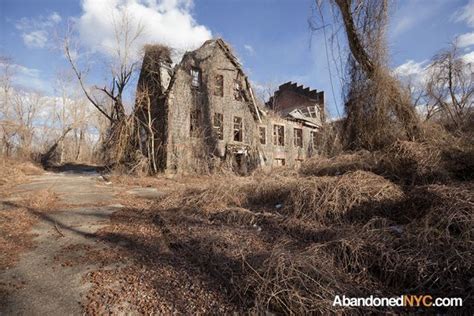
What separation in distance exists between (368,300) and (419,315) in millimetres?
453

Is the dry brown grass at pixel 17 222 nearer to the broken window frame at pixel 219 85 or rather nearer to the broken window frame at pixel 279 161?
the broken window frame at pixel 219 85

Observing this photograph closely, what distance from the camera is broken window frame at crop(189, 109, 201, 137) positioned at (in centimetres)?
1665

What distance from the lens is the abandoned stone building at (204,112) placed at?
1602 centimetres

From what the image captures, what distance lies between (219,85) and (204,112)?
2.31 metres

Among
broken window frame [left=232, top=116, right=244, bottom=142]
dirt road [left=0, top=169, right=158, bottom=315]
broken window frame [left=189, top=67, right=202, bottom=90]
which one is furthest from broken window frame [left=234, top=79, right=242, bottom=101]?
dirt road [left=0, top=169, right=158, bottom=315]

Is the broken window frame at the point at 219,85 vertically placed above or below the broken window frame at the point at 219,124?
above

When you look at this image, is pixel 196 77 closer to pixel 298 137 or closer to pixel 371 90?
pixel 298 137

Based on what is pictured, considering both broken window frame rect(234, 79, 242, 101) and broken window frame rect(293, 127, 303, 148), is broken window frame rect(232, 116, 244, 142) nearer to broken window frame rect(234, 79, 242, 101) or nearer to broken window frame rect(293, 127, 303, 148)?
broken window frame rect(234, 79, 242, 101)

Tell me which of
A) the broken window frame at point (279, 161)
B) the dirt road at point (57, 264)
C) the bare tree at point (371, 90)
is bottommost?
the dirt road at point (57, 264)

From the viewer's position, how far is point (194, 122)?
56.0 ft

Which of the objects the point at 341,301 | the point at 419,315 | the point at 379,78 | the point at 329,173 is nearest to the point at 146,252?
the point at 341,301

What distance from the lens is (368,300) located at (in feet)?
9.55

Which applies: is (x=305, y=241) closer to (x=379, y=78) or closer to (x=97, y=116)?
(x=379, y=78)

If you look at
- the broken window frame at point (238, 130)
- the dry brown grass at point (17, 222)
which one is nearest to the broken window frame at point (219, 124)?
the broken window frame at point (238, 130)
